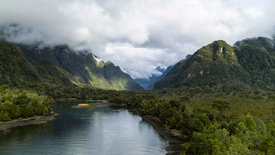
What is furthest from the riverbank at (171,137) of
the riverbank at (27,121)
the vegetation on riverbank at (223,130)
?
the riverbank at (27,121)

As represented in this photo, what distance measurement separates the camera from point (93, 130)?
147875 mm

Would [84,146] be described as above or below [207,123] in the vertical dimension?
below

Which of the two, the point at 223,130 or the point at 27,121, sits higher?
the point at 223,130

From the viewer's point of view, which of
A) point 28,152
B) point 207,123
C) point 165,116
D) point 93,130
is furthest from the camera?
point 165,116

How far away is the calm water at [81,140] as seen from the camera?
A: 101375 millimetres

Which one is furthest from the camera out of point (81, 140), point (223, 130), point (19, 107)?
point (19, 107)

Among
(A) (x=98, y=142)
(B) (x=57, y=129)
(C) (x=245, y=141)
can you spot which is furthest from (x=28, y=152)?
(C) (x=245, y=141)

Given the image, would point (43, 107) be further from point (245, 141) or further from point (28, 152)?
point (245, 141)

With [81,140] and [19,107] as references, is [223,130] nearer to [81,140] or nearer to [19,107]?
[81,140]

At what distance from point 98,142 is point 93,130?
3038cm

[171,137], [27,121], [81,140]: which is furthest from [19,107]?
[171,137]

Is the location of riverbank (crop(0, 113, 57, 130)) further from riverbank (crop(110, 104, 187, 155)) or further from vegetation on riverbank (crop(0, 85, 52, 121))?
riverbank (crop(110, 104, 187, 155))

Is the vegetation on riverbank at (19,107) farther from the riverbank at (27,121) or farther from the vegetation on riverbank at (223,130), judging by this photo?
the vegetation on riverbank at (223,130)

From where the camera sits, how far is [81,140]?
398ft
